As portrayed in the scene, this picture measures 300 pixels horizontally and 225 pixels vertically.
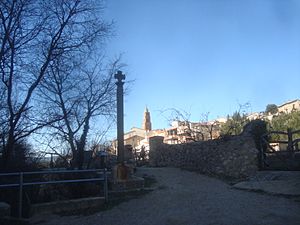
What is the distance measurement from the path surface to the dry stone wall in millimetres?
3442

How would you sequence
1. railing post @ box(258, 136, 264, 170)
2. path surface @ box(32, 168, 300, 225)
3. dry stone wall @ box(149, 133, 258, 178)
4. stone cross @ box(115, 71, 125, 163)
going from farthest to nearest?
dry stone wall @ box(149, 133, 258, 178)
railing post @ box(258, 136, 264, 170)
stone cross @ box(115, 71, 125, 163)
path surface @ box(32, 168, 300, 225)

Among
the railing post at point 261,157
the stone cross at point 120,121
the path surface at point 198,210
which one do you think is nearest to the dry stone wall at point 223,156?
the railing post at point 261,157

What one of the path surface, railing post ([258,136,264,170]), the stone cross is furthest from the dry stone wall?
the stone cross

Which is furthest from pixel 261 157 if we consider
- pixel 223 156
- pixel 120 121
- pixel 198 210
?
pixel 198 210

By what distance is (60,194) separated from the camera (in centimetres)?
1234

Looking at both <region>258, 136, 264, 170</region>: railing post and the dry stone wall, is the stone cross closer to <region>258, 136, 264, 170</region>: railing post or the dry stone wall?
the dry stone wall

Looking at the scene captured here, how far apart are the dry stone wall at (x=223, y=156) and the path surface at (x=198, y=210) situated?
11.3 feet

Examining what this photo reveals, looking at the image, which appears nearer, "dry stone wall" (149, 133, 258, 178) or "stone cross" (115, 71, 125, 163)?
"stone cross" (115, 71, 125, 163)

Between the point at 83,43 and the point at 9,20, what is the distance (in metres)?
2.91

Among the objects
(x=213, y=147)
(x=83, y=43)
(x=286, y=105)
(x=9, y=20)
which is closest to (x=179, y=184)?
(x=213, y=147)

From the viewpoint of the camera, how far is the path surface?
7.66 metres

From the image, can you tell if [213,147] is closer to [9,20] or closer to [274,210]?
[274,210]

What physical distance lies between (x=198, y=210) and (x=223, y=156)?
7953mm

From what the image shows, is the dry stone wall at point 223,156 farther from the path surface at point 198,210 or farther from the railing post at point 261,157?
the path surface at point 198,210
